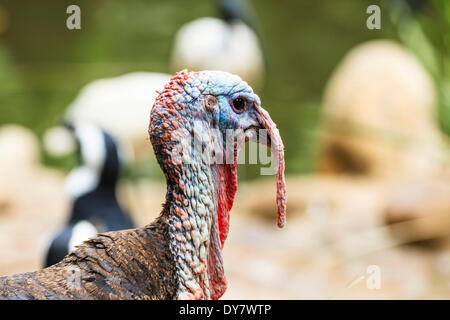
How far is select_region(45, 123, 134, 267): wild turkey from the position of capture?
445 centimetres

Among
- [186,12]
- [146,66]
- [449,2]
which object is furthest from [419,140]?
[186,12]

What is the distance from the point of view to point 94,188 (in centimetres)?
501

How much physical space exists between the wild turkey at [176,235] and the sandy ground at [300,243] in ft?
8.66

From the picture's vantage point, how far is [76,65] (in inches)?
444

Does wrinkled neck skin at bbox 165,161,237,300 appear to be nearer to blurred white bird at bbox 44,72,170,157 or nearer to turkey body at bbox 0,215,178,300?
turkey body at bbox 0,215,178,300

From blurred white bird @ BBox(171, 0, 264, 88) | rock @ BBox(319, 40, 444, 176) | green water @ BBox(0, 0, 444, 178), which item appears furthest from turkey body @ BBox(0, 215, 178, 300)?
green water @ BBox(0, 0, 444, 178)

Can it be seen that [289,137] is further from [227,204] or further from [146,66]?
[227,204]

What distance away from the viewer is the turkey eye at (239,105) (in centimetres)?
213

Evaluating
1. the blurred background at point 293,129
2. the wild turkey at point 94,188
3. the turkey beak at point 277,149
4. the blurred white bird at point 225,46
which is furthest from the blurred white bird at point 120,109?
the turkey beak at point 277,149

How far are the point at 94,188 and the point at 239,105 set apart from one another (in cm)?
304

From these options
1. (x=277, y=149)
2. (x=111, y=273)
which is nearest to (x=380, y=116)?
(x=277, y=149)

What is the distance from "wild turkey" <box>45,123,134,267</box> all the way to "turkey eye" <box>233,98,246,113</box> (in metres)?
2.13

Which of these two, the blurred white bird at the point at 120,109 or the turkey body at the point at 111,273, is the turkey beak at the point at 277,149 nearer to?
the turkey body at the point at 111,273

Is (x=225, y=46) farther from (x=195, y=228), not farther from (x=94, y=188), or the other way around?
(x=195, y=228)
